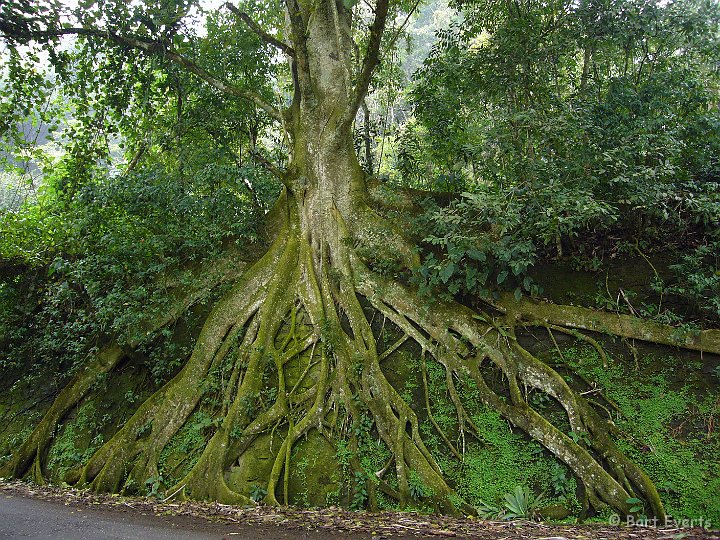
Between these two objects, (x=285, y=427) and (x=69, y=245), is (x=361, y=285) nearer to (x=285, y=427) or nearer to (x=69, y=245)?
(x=285, y=427)

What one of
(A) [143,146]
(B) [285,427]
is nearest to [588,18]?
(B) [285,427]

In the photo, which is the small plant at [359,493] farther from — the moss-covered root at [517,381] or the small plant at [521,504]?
the small plant at [521,504]

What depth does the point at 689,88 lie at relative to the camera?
6.83 metres

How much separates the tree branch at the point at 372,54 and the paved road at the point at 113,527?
16.4 ft

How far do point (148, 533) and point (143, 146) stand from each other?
726 centimetres

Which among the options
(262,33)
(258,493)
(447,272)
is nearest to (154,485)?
(258,493)

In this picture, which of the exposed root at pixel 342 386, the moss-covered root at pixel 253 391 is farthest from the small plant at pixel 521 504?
the moss-covered root at pixel 253 391

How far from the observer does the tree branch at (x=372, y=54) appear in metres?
5.49

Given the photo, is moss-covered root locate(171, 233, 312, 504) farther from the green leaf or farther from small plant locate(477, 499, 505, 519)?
small plant locate(477, 499, 505, 519)

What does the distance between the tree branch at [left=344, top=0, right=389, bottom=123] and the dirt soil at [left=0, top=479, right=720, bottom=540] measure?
4.90 meters

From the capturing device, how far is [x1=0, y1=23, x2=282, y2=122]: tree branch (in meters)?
7.36

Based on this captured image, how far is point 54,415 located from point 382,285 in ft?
16.6

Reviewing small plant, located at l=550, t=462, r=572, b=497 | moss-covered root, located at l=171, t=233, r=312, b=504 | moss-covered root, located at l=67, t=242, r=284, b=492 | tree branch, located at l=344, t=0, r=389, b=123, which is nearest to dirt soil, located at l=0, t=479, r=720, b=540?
moss-covered root, located at l=171, t=233, r=312, b=504

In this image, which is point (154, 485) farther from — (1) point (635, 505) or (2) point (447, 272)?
(1) point (635, 505)
